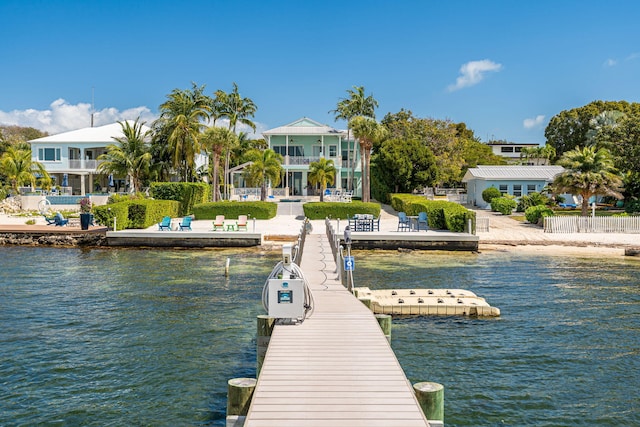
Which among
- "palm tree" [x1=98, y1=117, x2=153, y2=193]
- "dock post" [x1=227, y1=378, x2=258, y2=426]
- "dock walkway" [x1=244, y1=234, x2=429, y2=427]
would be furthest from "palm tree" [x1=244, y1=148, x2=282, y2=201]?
"dock post" [x1=227, y1=378, x2=258, y2=426]

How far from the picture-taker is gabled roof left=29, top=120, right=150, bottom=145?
60219 millimetres

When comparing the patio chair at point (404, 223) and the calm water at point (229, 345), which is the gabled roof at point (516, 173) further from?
the calm water at point (229, 345)

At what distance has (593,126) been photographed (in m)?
81.0

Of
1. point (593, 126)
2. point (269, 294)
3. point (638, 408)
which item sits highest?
point (593, 126)

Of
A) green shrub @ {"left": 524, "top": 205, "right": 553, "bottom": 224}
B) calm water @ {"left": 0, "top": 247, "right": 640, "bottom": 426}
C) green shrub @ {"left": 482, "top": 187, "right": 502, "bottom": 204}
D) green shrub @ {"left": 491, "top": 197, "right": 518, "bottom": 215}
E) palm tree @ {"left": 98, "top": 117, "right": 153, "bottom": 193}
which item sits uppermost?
palm tree @ {"left": 98, "top": 117, "right": 153, "bottom": 193}

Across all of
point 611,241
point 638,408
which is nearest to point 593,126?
point 611,241

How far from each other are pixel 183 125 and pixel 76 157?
16.3 metres

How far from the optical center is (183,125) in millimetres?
52719

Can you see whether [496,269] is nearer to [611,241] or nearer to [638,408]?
[611,241]

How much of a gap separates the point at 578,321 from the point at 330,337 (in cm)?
903

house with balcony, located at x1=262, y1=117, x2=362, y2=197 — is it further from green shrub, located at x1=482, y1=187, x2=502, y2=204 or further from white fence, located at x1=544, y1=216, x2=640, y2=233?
white fence, located at x1=544, y1=216, x2=640, y2=233

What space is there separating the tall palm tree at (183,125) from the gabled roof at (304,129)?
26.7 ft

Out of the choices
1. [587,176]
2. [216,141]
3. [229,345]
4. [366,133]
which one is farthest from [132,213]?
[587,176]

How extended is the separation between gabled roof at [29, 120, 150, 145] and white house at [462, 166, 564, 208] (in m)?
33.8
